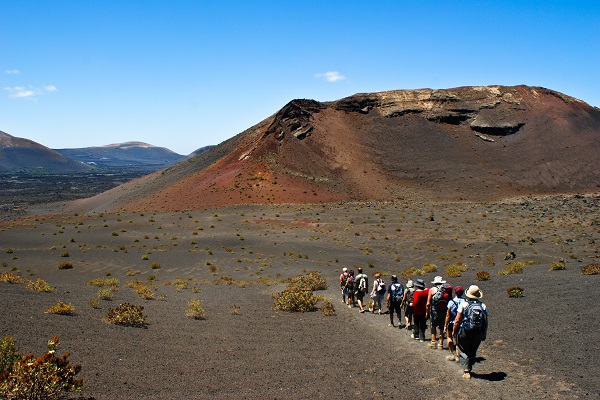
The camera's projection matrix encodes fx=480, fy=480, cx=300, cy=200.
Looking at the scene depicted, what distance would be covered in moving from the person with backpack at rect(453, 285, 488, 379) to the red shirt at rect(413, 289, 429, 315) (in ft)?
7.48

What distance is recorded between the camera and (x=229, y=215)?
46906 millimetres

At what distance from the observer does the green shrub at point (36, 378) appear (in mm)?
5539

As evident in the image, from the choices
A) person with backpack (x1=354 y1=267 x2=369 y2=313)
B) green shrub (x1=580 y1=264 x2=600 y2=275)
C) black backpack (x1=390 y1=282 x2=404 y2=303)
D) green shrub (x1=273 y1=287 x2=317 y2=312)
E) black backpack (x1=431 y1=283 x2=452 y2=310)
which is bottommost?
green shrub (x1=273 y1=287 x2=317 y2=312)

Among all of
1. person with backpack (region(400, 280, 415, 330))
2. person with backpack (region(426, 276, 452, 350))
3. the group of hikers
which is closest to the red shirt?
the group of hikers

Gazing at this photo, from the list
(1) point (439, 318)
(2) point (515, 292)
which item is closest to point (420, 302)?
(1) point (439, 318)

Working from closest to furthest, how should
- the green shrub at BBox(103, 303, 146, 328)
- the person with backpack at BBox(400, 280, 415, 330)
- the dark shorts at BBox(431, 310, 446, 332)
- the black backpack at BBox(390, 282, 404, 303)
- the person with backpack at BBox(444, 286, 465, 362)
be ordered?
the person with backpack at BBox(444, 286, 465, 362) < the dark shorts at BBox(431, 310, 446, 332) < the green shrub at BBox(103, 303, 146, 328) < the person with backpack at BBox(400, 280, 415, 330) < the black backpack at BBox(390, 282, 404, 303)

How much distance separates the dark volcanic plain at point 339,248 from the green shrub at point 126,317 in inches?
13.5

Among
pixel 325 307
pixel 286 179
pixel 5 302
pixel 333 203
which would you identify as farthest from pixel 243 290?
pixel 286 179

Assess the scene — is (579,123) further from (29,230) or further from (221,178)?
(29,230)

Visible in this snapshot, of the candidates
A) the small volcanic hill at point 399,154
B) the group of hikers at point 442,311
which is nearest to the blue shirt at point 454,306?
the group of hikers at point 442,311

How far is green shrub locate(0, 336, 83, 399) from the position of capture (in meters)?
5.54

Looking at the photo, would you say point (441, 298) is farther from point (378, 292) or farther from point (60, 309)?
point (60, 309)

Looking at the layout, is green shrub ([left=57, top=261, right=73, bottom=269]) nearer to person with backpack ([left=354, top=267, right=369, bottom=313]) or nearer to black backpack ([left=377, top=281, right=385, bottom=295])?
person with backpack ([left=354, top=267, right=369, bottom=313])

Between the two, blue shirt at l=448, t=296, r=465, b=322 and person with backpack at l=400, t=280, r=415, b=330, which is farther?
person with backpack at l=400, t=280, r=415, b=330
